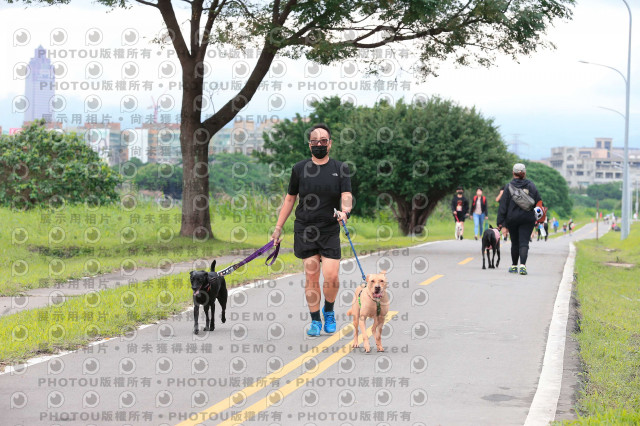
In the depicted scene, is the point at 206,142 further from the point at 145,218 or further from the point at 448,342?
the point at 448,342

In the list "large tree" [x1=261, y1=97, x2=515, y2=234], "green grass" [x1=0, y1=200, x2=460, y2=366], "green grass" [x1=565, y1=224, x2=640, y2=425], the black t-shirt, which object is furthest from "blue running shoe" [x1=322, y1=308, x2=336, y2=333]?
"large tree" [x1=261, y1=97, x2=515, y2=234]

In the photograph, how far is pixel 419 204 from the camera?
39469mm

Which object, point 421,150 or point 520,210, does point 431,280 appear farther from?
point 421,150

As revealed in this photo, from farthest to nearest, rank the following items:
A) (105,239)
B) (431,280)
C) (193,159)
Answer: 1. (193,159)
2. (105,239)
3. (431,280)

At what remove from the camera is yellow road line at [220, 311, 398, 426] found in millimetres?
6133

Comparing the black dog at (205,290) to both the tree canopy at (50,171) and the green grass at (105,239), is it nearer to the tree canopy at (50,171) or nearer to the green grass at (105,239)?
the green grass at (105,239)

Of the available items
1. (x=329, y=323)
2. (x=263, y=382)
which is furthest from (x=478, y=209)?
(x=263, y=382)

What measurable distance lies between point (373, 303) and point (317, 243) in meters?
1.24

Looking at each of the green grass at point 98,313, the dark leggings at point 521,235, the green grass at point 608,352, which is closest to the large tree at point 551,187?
the dark leggings at point 521,235

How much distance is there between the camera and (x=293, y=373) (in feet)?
25.0

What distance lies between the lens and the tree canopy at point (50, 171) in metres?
29.3

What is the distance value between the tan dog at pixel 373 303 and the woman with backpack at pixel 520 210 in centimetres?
862

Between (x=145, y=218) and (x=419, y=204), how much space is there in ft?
50.1

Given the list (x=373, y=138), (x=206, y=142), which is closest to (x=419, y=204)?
(x=373, y=138)
